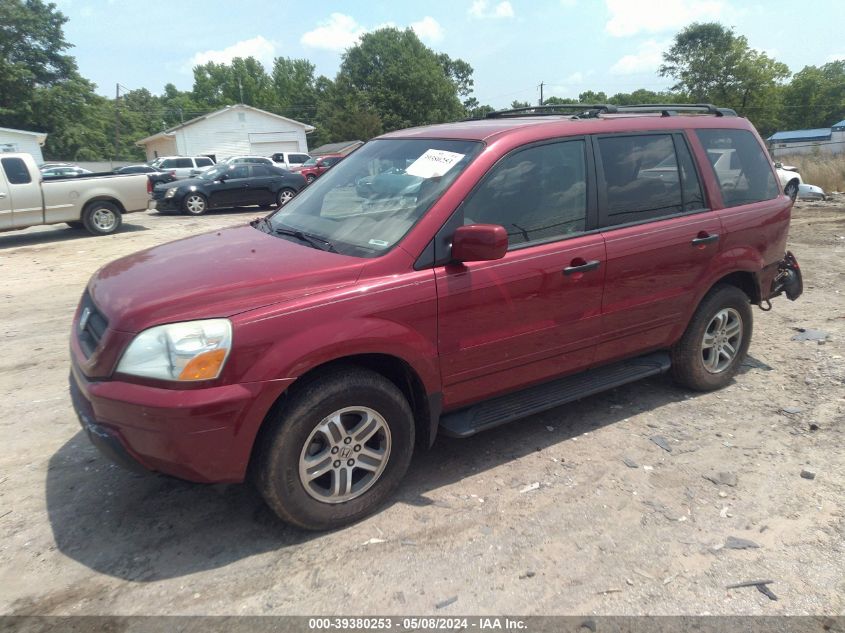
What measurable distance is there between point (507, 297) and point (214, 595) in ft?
6.58

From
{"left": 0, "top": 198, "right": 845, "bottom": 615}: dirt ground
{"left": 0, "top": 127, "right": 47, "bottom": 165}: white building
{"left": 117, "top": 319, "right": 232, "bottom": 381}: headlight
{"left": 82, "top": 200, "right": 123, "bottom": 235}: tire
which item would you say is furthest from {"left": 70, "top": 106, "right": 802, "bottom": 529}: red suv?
{"left": 0, "top": 127, "right": 47, "bottom": 165}: white building

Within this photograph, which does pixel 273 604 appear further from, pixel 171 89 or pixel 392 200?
pixel 171 89

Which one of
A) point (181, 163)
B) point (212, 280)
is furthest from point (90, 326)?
point (181, 163)

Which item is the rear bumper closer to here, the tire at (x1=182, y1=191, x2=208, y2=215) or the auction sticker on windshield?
the auction sticker on windshield

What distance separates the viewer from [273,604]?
2586mm

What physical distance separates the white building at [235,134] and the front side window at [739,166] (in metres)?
46.4

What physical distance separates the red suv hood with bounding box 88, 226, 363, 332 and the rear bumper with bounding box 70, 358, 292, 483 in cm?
32

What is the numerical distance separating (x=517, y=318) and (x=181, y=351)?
5.77ft

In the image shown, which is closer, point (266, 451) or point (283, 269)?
point (266, 451)

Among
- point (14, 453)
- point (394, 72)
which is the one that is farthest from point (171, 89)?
point (14, 453)

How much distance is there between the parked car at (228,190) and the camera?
57.9 feet

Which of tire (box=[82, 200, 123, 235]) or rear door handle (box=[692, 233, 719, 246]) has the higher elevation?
tire (box=[82, 200, 123, 235])

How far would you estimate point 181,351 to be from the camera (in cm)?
260

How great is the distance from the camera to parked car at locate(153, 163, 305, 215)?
17.7 metres
